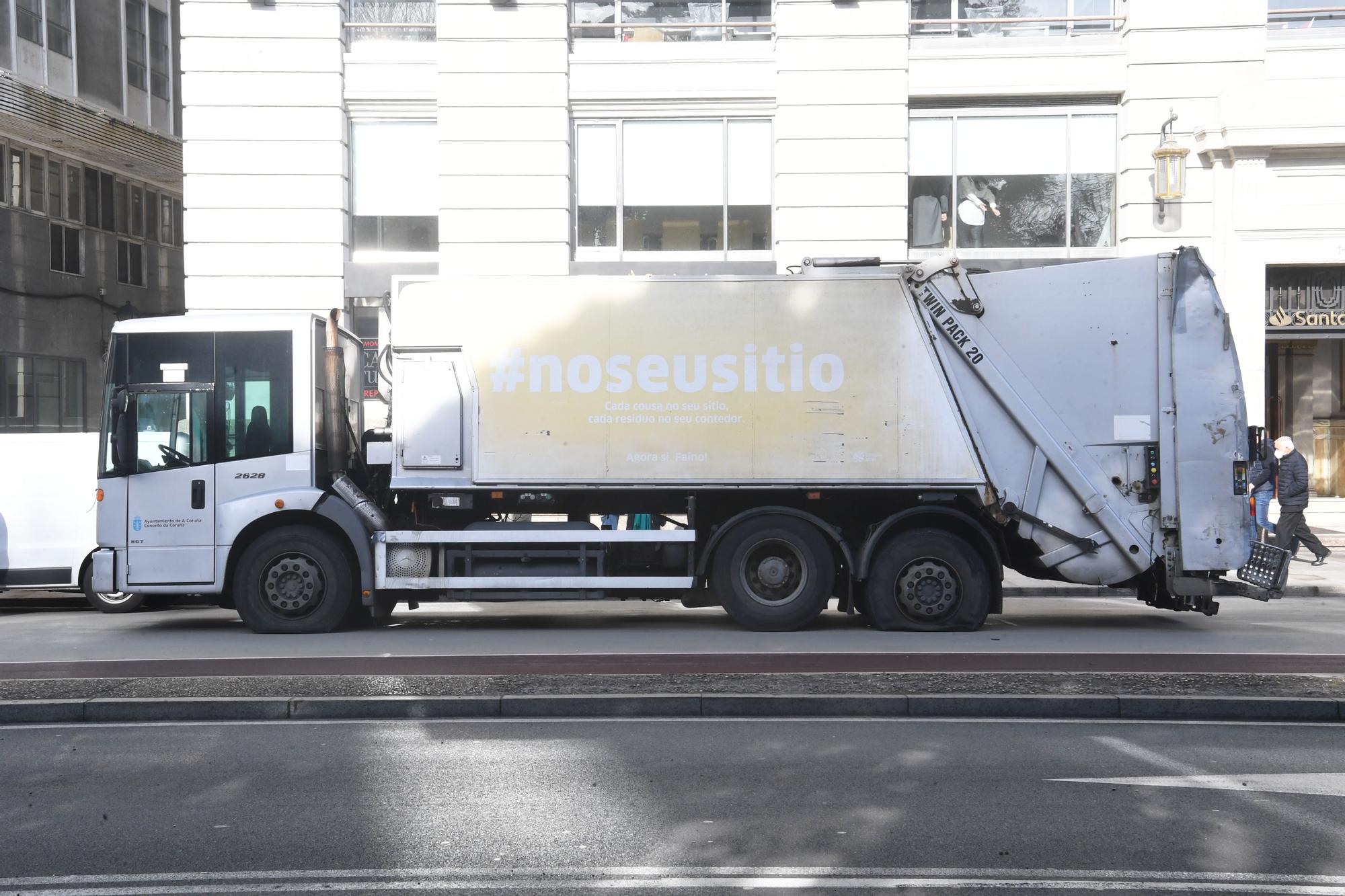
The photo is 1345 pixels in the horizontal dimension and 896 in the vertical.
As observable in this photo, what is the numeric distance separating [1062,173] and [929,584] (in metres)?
10.5

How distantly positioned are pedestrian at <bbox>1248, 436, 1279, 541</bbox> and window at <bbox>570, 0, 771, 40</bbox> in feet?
30.7

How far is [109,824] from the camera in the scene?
5.30m

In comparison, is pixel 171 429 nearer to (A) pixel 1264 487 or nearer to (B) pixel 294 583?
(B) pixel 294 583

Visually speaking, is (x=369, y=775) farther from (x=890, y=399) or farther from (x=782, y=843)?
(x=890, y=399)

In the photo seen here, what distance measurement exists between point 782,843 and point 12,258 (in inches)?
1017

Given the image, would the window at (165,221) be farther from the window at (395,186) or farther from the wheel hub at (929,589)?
the wheel hub at (929,589)

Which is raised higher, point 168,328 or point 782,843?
point 168,328

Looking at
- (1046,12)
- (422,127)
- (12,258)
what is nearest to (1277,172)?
(1046,12)

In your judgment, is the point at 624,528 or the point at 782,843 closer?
the point at 782,843

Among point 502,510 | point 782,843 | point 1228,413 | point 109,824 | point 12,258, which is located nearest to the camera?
point 782,843

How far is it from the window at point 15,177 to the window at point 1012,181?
18664mm

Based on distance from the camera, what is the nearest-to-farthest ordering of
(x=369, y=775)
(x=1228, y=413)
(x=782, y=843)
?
(x=782, y=843), (x=369, y=775), (x=1228, y=413)

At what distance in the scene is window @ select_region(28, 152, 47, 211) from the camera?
1041 inches

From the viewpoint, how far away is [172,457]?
10.8 meters
